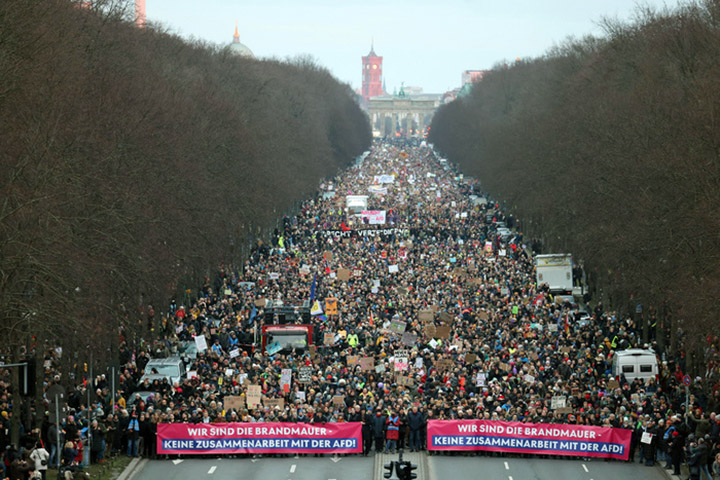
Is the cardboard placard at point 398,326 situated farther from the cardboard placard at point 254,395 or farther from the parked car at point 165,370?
the cardboard placard at point 254,395

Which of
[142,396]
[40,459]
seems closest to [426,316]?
[142,396]

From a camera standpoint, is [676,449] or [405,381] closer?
[676,449]

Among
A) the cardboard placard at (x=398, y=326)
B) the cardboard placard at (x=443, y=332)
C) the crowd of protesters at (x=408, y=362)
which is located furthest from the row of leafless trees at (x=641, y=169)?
the cardboard placard at (x=398, y=326)

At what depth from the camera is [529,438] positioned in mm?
33625

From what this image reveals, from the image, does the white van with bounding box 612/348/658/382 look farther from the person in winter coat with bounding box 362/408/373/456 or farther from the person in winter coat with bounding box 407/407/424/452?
the person in winter coat with bounding box 362/408/373/456

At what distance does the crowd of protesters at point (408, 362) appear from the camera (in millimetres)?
33875

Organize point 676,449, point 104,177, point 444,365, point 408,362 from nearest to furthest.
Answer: point 676,449
point 444,365
point 104,177
point 408,362

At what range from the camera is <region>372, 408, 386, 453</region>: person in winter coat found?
1335 inches

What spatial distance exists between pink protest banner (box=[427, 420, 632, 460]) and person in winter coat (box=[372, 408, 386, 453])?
1.12 m

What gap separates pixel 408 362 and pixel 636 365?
6758 millimetres

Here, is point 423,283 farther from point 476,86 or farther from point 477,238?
point 476,86

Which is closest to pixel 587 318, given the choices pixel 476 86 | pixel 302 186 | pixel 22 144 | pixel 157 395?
pixel 157 395

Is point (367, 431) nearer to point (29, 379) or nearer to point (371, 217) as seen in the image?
point (29, 379)

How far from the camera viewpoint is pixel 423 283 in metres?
60.7
